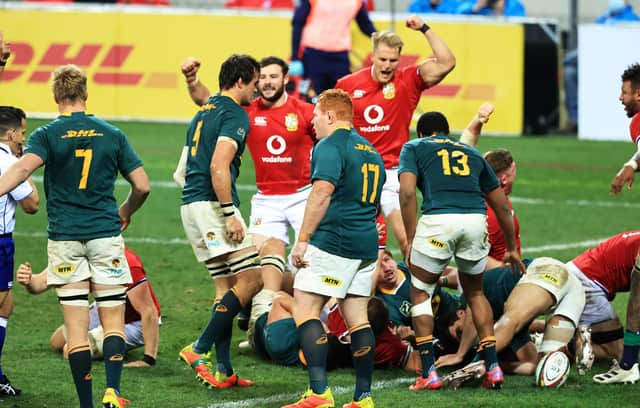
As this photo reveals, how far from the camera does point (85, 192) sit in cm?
759

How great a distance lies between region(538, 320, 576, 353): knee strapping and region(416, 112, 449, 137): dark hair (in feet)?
5.24

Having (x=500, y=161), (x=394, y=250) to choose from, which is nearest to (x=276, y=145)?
(x=500, y=161)

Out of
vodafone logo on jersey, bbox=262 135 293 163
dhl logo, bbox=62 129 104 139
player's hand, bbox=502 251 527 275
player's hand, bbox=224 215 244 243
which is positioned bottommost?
player's hand, bbox=502 251 527 275

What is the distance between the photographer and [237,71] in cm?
861

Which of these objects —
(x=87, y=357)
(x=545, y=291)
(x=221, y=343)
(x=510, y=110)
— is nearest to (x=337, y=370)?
(x=221, y=343)

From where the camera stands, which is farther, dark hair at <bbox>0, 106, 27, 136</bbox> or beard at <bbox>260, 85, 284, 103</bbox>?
beard at <bbox>260, 85, 284, 103</bbox>

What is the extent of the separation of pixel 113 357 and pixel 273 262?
92.2 inches

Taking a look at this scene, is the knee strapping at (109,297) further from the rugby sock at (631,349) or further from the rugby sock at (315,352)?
the rugby sock at (631,349)

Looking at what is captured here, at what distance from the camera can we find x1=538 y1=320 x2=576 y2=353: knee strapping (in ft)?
28.8

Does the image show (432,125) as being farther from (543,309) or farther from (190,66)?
(190,66)

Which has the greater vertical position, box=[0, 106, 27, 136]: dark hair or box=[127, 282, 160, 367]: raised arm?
box=[0, 106, 27, 136]: dark hair

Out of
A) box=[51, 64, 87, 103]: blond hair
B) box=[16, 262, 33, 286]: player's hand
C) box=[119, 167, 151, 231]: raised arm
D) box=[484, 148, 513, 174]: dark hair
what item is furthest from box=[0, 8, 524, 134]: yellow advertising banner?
box=[51, 64, 87, 103]: blond hair

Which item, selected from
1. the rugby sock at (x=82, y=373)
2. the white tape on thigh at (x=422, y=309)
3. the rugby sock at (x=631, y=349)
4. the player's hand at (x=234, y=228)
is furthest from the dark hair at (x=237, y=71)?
the rugby sock at (x=631, y=349)

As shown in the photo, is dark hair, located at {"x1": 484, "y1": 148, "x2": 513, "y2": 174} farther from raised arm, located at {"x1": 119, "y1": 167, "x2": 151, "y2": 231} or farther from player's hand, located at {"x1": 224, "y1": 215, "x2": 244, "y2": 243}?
raised arm, located at {"x1": 119, "y1": 167, "x2": 151, "y2": 231}
